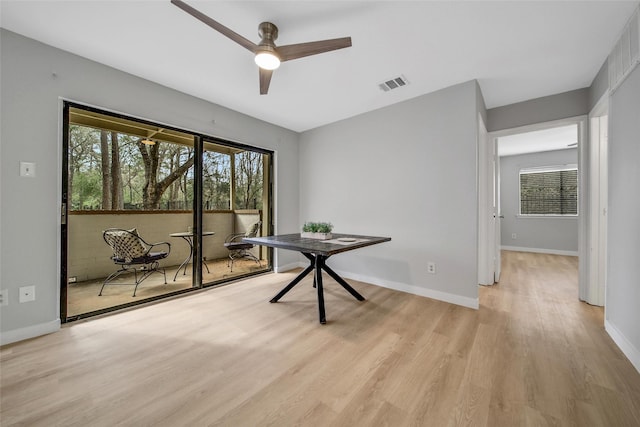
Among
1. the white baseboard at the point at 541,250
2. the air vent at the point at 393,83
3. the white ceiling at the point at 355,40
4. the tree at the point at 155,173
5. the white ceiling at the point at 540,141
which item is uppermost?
the white ceiling at the point at 540,141

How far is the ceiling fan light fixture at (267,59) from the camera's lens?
6.07ft

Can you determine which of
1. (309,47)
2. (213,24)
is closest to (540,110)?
(309,47)

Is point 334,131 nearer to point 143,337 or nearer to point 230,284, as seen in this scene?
point 230,284

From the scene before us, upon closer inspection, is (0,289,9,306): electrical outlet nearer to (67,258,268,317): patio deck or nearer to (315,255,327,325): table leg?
(67,258,268,317): patio deck

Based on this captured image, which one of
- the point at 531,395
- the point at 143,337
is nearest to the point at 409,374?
the point at 531,395

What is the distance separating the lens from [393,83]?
9.04 ft

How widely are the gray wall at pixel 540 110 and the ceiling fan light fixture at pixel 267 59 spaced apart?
3127 mm

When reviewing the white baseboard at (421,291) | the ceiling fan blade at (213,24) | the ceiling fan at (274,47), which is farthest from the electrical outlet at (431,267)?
the ceiling fan blade at (213,24)

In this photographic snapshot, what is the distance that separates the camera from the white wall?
2.69 m

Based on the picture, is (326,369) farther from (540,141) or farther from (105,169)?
(540,141)

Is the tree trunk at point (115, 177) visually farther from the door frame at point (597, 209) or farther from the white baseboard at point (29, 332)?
the door frame at point (597, 209)

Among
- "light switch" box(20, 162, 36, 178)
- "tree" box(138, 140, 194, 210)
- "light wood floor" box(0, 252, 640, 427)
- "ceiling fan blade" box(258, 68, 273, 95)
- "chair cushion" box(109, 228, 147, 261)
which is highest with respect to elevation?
"ceiling fan blade" box(258, 68, 273, 95)

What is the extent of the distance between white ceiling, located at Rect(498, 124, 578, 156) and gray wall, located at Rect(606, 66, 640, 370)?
2.56 metres

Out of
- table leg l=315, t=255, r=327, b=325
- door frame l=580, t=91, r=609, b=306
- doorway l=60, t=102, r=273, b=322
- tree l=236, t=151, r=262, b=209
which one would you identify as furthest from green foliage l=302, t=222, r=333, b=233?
door frame l=580, t=91, r=609, b=306
